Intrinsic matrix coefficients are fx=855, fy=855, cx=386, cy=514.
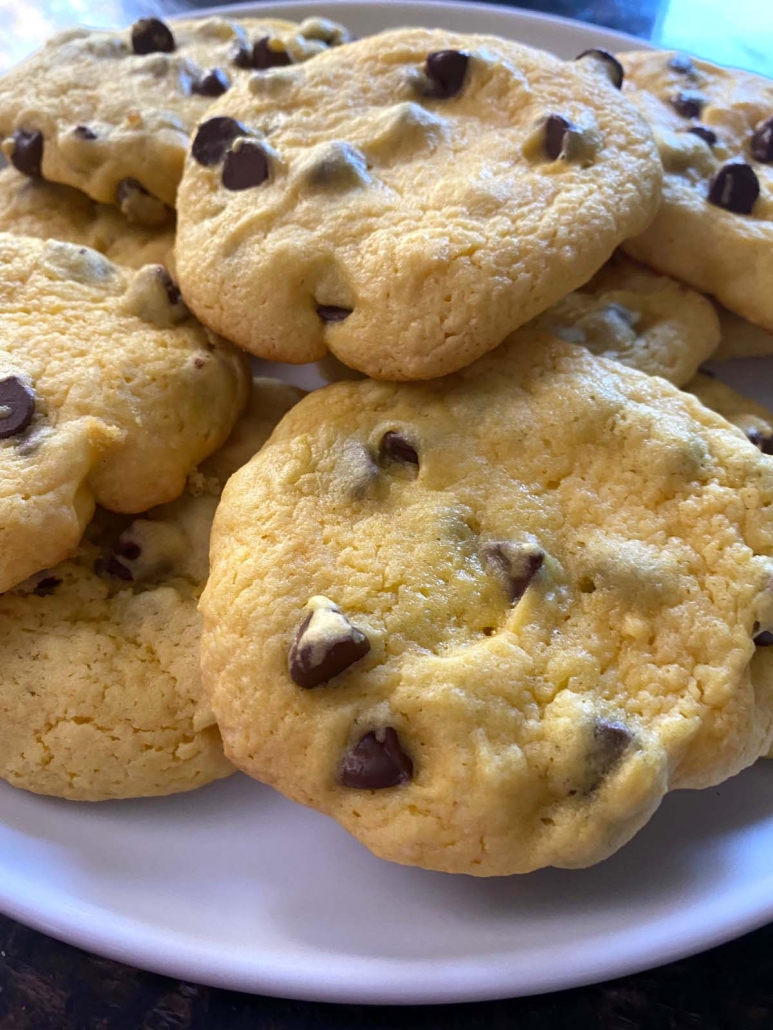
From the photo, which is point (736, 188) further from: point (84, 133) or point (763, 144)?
point (84, 133)

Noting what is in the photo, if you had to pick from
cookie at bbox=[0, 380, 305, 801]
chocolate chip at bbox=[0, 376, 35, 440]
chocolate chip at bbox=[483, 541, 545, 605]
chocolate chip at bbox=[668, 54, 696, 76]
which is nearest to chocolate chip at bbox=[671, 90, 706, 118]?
chocolate chip at bbox=[668, 54, 696, 76]

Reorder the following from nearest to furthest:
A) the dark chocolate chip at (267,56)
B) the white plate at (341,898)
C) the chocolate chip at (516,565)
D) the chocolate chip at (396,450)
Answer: the white plate at (341,898)
the chocolate chip at (516,565)
the chocolate chip at (396,450)
the dark chocolate chip at (267,56)

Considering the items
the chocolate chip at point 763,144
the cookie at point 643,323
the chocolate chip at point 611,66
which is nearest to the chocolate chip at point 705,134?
the chocolate chip at point 763,144

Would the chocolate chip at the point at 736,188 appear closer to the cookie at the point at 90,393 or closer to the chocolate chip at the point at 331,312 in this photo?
the chocolate chip at the point at 331,312

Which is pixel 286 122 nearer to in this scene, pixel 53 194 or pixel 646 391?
pixel 53 194

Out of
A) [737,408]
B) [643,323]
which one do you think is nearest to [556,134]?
[643,323]

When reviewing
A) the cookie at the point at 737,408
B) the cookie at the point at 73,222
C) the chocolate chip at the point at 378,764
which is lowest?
the chocolate chip at the point at 378,764

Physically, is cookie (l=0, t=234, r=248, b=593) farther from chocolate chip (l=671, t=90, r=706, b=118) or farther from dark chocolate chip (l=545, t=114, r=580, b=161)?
chocolate chip (l=671, t=90, r=706, b=118)
